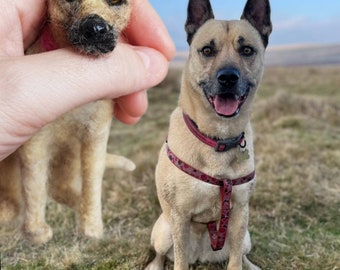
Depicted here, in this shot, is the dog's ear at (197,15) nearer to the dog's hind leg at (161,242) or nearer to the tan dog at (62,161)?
the tan dog at (62,161)

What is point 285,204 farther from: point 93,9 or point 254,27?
point 93,9

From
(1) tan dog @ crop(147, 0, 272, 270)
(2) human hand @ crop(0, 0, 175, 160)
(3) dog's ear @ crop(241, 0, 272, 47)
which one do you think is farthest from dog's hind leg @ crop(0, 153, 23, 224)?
A: (3) dog's ear @ crop(241, 0, 272, 47)

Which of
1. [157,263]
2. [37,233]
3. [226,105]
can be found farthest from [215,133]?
[37,233]

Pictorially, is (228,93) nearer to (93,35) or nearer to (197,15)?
(197,15)

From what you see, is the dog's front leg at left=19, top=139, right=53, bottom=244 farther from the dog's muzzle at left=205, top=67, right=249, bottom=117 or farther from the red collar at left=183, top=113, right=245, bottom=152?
the dog's muzzle at left=205, top=67, right=249, bottom=117

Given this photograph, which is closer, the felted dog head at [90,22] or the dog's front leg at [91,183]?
the felted dog head at [90,22]

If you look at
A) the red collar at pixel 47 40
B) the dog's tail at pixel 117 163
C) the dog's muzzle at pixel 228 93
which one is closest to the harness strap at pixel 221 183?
the dog's muzzle at pixel 228 93

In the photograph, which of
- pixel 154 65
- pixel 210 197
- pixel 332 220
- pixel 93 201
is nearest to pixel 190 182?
pixel 210 197
